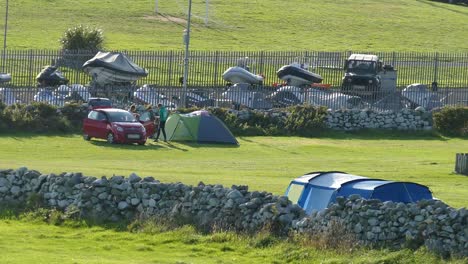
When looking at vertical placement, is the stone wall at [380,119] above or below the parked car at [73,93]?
below

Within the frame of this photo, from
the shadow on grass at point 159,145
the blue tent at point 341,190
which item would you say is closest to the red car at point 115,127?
the shadow on grass at point 159,145

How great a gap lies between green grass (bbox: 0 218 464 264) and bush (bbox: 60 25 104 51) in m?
48.2

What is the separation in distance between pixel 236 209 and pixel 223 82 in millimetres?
41776

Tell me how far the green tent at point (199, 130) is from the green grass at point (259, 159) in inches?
30.4

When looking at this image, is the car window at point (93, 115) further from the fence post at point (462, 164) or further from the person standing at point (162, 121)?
Result: the fence post at point (462, 164)

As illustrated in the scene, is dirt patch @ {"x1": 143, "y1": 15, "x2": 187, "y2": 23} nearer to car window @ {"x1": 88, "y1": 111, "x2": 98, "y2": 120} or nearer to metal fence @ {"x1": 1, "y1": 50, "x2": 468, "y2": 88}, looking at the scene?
metal fence @ {"x1": 1, "y1": 50, "x2": 468, "y2": 88}

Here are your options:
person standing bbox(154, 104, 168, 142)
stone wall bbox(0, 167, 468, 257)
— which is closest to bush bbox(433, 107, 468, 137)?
person standing bbox(154, 104, 168, 142)

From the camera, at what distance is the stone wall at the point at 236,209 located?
22406 millimetres

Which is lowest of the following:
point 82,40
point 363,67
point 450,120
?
point 450,120

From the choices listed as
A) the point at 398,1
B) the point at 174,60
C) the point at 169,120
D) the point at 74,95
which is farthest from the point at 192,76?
the point at 398,1

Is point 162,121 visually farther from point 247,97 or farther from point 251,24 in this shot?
point 251,24

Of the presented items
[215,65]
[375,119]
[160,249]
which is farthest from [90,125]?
[160,249]

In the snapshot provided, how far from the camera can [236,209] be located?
24.7 meters

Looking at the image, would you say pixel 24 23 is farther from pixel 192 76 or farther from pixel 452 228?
pixel 452 228
